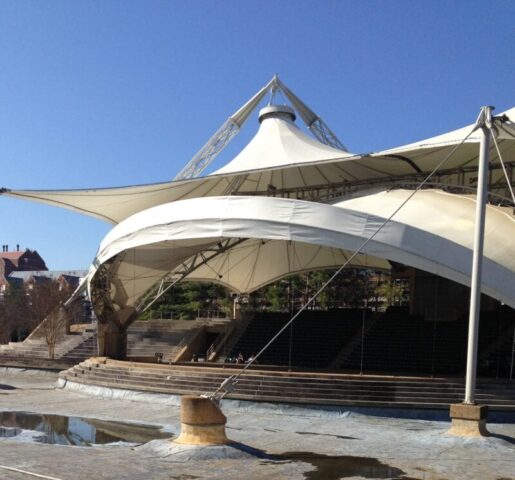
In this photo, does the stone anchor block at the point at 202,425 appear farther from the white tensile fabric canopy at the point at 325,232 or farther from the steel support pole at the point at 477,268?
the white tensile fabric canopy at the point at 325,232

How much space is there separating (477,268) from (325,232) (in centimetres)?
470

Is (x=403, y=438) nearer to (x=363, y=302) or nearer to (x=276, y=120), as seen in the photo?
(x=276, y=120)

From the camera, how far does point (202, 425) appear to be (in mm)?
11273

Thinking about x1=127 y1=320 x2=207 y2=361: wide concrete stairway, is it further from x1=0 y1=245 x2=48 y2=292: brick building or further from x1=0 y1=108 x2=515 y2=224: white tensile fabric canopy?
x1=0 y1=245 x2=48 y2=292: brick building

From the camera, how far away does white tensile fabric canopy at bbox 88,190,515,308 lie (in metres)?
17.2

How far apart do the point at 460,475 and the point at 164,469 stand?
462 centimetres

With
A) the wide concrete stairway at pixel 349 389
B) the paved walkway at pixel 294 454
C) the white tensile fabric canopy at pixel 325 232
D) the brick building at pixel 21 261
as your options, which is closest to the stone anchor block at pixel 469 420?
the paved walkway at pixel 294 454

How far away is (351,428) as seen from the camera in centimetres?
1520

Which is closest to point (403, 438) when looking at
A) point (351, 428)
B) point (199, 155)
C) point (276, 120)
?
point (351, 428)

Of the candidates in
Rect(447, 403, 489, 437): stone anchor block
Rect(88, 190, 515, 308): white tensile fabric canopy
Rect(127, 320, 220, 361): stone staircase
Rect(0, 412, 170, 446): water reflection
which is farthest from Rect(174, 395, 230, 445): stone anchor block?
Rect(127, 320, 220, 361): stone staircase

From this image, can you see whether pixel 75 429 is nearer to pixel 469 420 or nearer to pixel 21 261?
pixel 469 420

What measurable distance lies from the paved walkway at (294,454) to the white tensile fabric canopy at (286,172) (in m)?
12.6

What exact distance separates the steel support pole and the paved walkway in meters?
1.28

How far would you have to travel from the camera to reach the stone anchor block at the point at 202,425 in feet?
36.9
